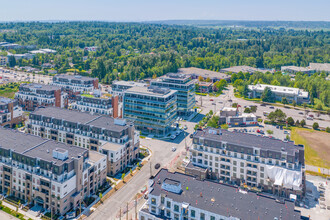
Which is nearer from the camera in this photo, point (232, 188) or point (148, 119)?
point (232, 188)

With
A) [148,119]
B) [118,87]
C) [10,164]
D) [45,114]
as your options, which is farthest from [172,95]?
[10,164]

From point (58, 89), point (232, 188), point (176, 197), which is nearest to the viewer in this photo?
point (176, 197)

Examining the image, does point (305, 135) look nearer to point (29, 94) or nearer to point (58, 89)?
point (58, 89)

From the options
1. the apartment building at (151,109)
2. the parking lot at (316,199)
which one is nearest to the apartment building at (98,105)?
the apartment building at (151,109)

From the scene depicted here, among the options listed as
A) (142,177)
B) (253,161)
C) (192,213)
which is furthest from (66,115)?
(253,161)

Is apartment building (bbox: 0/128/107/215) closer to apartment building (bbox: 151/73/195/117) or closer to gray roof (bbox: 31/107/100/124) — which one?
gray roof (bbox: 31/107/100/124)

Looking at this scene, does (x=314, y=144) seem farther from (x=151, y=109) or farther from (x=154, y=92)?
(x=154, y=92)
